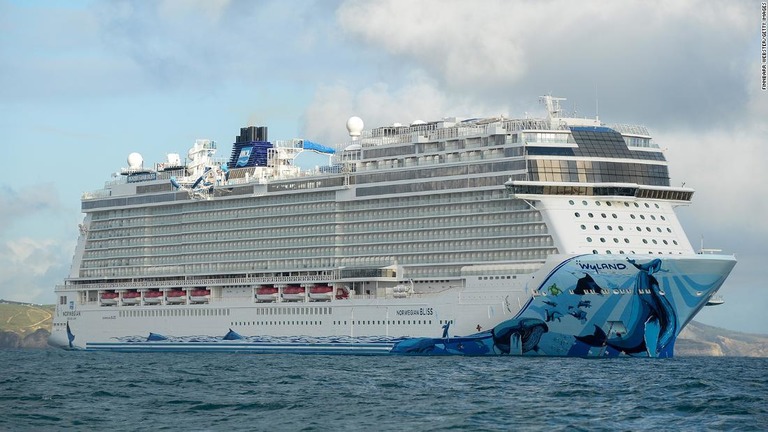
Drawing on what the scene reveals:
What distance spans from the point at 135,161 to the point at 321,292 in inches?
1098

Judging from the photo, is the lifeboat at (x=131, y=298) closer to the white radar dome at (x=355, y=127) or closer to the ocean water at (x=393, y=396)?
the white radar dome at (x=355, y=127)

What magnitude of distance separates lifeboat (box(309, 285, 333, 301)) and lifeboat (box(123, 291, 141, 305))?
736 inches

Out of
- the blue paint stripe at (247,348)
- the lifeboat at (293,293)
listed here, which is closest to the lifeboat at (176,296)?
the blue paint stripe at (247,348)

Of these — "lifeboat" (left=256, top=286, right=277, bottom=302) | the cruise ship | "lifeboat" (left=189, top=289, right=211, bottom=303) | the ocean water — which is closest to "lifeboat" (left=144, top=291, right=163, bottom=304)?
the cruise ship

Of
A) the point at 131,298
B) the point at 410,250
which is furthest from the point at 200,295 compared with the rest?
the point at 410,250

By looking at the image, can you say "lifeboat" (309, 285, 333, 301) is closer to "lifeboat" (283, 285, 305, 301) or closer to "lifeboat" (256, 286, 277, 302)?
"lifeboat" (283, 285, 305, 301)

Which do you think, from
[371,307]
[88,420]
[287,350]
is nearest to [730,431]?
[88,420]

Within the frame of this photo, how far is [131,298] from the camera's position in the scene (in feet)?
334

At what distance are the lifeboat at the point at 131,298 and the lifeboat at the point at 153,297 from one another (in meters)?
0.81

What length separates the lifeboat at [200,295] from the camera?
A: 316ft

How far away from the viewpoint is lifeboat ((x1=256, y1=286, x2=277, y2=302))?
9156cm

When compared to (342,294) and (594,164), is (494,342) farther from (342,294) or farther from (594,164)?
(342,294)

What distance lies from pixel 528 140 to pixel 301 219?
20921mm

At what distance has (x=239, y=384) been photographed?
57.2 metres
